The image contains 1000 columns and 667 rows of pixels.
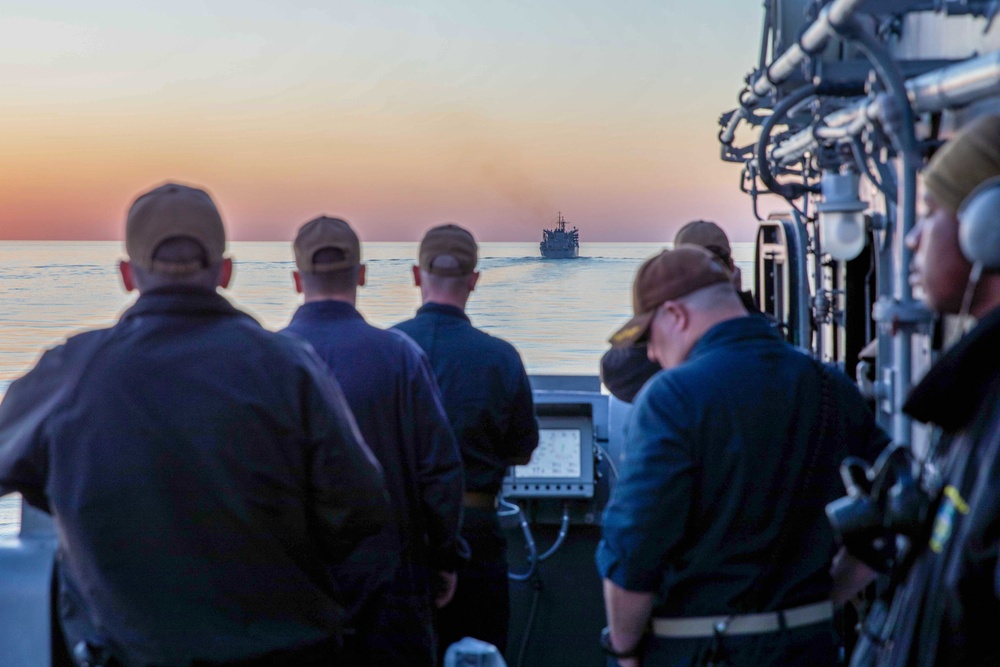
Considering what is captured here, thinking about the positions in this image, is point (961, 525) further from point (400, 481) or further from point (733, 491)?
point (400, 481)

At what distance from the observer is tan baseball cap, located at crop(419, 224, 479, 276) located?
3846 mm

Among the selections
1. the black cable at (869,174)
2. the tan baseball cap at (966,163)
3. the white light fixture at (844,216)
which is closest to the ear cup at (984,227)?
the tan baseball cap at (966,163)

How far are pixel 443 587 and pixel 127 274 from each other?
1.38 metres

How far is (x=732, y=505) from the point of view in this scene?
93.5 inches

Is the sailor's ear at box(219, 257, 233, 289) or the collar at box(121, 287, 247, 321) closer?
the collar at box(121, 287, 247, 321)

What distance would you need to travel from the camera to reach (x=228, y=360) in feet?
7.34

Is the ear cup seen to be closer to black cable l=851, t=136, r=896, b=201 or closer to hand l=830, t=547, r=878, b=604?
hand l=830, t=547, r=878, b=604

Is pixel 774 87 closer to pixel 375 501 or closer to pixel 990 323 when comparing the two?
pixel 375 501

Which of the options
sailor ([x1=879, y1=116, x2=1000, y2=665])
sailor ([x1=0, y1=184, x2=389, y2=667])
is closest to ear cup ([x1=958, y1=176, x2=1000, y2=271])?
sailor ([x1=879, y1=116, x2=1000, y2=665])

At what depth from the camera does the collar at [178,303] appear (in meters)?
2.27

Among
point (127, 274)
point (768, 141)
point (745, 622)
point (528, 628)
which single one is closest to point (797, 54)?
point (768, 141)

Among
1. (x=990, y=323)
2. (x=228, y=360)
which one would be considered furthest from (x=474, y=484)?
(x=990, y=323)

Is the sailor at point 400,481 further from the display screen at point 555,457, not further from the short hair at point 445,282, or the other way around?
the display screen at point 555,457

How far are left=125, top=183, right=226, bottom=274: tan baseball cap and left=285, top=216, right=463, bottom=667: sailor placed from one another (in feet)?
2.75
